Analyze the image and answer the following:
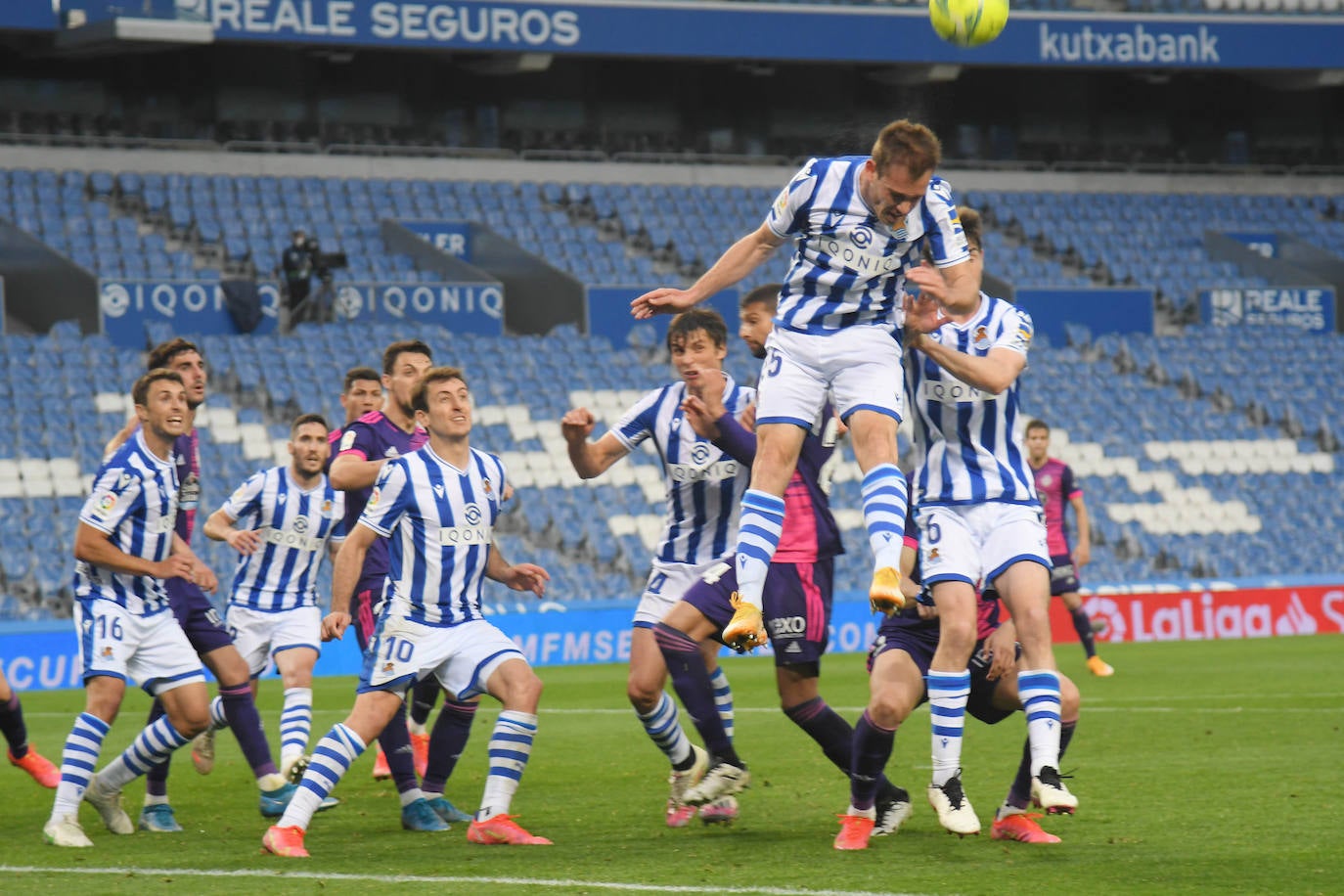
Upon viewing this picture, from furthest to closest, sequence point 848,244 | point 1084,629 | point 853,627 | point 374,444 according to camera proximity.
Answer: point 853,627
point 1084,629
point 374,444
point 848,244

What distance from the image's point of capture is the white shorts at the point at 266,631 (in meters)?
8.96

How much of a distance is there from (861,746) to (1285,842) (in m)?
1.51

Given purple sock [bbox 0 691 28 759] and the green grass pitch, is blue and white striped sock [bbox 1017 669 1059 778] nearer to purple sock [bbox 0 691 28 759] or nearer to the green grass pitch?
the green grass pitch

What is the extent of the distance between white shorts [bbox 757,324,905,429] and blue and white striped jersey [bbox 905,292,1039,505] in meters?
0.19

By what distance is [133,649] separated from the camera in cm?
718

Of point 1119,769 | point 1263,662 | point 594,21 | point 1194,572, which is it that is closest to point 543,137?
point 594,21

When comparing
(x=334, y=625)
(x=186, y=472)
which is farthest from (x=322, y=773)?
(x=186, y=472)

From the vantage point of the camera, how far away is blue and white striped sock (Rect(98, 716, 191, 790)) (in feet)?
23.6

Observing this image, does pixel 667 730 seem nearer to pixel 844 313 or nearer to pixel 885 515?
pixel 885 515

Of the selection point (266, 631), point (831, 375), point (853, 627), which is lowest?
point (853, 627)

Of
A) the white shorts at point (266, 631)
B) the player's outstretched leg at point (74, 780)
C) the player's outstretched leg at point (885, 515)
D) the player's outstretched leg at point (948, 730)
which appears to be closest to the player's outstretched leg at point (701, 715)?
the player's outstretched leg at point (948, 730)

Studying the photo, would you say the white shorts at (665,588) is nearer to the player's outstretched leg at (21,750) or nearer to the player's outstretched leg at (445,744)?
the player's outstretched leg at (445,744)

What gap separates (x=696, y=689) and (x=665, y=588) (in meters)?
0.68

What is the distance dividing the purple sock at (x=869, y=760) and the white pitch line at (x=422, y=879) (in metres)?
1.03
